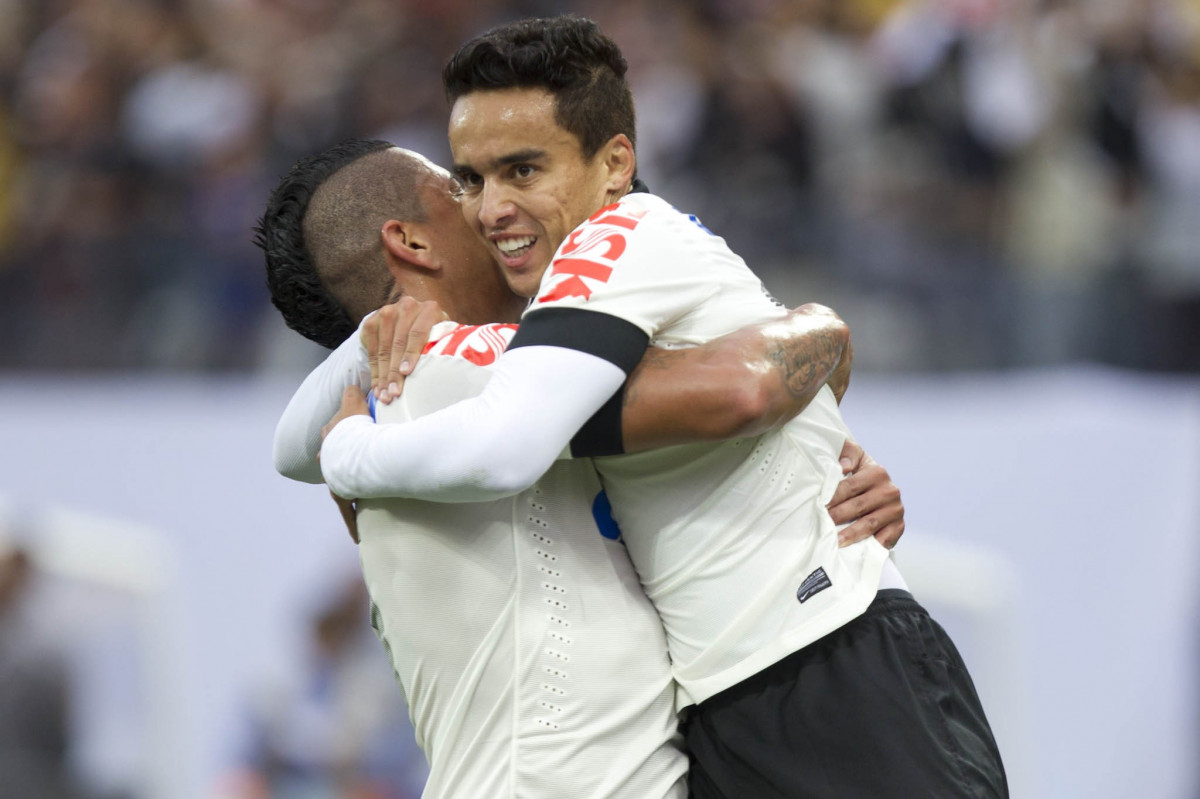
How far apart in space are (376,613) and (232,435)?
207 inches

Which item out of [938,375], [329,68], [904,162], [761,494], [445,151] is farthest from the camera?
[329,68]

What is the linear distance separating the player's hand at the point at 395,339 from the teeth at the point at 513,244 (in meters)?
0.24

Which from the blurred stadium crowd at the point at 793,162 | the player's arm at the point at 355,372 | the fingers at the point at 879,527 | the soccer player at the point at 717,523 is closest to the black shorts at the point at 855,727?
the soccer player at the point at 717,523

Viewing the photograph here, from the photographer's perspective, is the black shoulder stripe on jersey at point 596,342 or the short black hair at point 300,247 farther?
the short black hair at point 300,247

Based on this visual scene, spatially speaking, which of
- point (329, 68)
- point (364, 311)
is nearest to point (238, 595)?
point (329, 68)

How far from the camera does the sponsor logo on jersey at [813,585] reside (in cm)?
287

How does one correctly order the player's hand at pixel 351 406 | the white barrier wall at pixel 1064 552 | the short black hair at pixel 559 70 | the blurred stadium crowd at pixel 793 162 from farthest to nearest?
the blurred stadium crowd at pixel 793 162, the white barrier wall at pixel 1064 552, the short black hair at pixel 559 70, the player's hand at pixel 351 406

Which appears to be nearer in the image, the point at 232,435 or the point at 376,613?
the point at 376,613

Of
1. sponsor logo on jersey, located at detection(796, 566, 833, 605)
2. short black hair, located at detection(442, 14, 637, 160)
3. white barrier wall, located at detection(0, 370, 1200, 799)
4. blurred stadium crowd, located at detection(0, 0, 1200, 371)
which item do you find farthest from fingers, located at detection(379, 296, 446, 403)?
white barrier wall, located at detection(0, 370, 1200, 799)

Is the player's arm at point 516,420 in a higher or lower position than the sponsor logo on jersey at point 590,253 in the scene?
lower

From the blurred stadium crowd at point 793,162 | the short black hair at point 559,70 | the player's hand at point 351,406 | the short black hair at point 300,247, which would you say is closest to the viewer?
the player's hand at point 351,406

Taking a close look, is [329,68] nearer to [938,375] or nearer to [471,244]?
[938,375]

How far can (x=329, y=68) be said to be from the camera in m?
9.47

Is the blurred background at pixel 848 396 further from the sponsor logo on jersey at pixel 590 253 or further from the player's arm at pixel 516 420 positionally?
the player's arm at pixel 516 420
